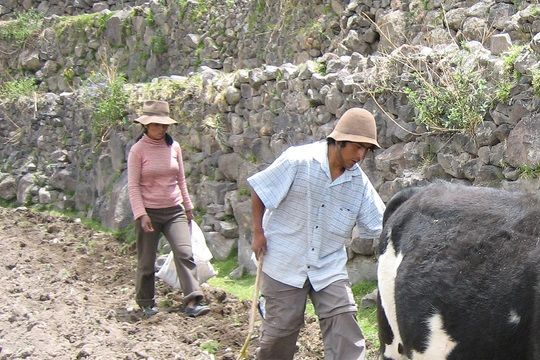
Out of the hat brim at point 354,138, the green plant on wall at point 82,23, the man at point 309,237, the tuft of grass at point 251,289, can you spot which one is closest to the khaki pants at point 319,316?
the man at point 309,237

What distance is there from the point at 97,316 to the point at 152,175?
1.43 m

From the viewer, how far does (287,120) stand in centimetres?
1037

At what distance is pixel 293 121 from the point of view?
1024 centimetres

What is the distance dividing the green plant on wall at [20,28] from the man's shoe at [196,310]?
1401 cm

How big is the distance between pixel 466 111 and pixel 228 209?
4202 mm

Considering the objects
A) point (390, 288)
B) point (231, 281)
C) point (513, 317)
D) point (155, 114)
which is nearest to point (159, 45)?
point (231, 281)

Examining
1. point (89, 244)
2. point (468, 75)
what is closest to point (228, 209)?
point (89, 244)

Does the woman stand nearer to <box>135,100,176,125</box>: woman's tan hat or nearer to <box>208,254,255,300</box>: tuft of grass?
<box>135,100,176,125</box>: woman's tan hat

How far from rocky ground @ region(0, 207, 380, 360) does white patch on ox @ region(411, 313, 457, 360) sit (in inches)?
98.6

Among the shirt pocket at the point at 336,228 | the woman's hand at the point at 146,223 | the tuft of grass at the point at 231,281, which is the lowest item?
the tuft of grass at the point at 231,281

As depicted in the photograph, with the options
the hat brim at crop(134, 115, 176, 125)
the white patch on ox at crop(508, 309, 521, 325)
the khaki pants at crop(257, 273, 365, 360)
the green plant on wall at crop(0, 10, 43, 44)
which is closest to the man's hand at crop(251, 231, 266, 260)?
the khaki pants at crop(257, 273, 365, 360)

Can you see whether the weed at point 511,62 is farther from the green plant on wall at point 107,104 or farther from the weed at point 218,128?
the green plant on wall at point 107,104

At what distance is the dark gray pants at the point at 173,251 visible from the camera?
8.46 m

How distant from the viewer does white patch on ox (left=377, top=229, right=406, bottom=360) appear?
5180 mm
